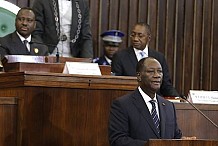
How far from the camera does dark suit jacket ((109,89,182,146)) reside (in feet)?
10.9

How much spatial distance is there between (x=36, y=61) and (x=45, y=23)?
123 cm

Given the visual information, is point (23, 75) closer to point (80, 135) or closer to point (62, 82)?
point (62, 82)

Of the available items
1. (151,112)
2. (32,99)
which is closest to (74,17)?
(32,99)

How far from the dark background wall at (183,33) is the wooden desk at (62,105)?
244cm

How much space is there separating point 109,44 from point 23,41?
4.58ft

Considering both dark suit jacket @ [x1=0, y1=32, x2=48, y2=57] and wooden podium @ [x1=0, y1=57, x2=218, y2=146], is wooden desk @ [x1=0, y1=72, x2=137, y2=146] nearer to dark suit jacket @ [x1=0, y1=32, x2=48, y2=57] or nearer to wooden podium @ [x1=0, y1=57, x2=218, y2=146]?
wooden podium @ [x1=0, y1=57, x2=218, y2=146]

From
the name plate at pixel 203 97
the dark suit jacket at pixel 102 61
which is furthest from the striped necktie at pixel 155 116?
the dark suit jacket at pixel 102 61

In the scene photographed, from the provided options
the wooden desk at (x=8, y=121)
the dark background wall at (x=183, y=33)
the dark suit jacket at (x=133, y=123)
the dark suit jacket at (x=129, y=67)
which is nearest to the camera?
the dark suit jacket at (x=133, y=123)

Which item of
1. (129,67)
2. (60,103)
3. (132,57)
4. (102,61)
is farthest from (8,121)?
(102,61)

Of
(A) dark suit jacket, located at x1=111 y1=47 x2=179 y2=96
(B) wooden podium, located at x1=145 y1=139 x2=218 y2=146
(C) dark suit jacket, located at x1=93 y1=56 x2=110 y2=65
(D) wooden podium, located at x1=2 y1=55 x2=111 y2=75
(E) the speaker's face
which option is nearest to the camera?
(B) wooden podium, located at x1=145 y1=139 x2=218 y2=146

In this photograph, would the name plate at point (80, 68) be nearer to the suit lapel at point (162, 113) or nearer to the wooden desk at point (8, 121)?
the wooden desk at point (8, 121)

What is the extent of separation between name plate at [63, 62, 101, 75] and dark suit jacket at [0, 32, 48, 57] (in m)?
0.54

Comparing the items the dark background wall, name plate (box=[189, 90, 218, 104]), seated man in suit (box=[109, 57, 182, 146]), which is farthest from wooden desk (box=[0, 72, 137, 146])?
the dark background wall

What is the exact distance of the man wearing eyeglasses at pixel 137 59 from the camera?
16.4ft
